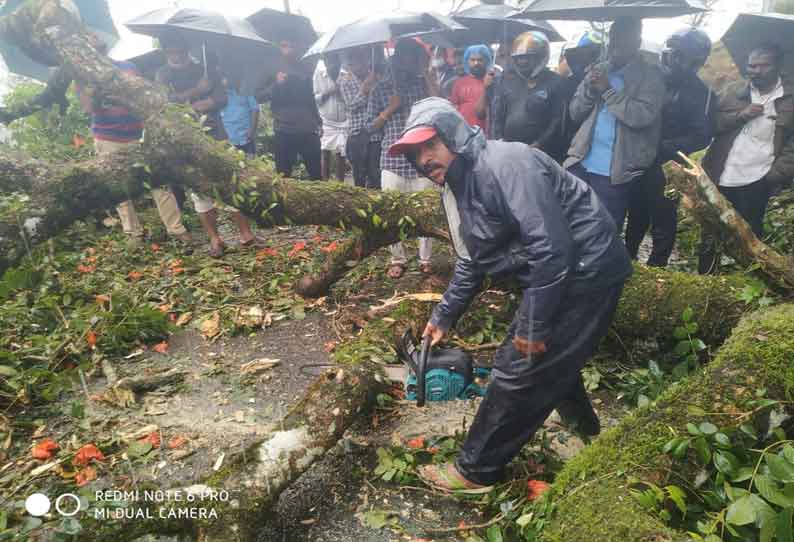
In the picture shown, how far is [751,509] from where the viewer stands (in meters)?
1.62

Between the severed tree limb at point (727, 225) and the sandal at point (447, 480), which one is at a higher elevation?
the severed tree limb at point (727, 225)

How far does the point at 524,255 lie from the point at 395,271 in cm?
287

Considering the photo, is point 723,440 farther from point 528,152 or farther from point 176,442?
point 176,442

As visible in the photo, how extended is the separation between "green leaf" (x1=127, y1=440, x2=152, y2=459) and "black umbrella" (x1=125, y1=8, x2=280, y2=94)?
475 cm

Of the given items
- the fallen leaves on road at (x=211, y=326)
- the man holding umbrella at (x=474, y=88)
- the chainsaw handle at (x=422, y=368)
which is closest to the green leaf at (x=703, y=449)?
the chainsaw handle at (x=422, y=368)

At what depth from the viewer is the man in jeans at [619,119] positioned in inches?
151

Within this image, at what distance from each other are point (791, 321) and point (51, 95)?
6.42m

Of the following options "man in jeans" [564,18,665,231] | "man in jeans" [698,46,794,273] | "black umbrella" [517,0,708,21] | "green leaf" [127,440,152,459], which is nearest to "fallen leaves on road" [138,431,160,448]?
"green leaf" [127,440,152,459]

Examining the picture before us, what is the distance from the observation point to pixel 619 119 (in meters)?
3.88

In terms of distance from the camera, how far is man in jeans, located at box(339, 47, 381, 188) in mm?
5598

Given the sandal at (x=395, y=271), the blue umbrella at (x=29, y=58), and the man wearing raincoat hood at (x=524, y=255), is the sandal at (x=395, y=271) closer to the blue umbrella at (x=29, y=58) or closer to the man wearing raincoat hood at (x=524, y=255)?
the man wearing raincoat hood at (x=524, y=255)

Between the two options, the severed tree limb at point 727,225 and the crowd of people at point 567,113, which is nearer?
the severed tree limb at point 727,225

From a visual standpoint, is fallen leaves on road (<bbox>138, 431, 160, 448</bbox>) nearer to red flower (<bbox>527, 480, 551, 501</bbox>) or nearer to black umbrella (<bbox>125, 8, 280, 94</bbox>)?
red flower (<bbox>527, 480, 551, 501</bbox>)
